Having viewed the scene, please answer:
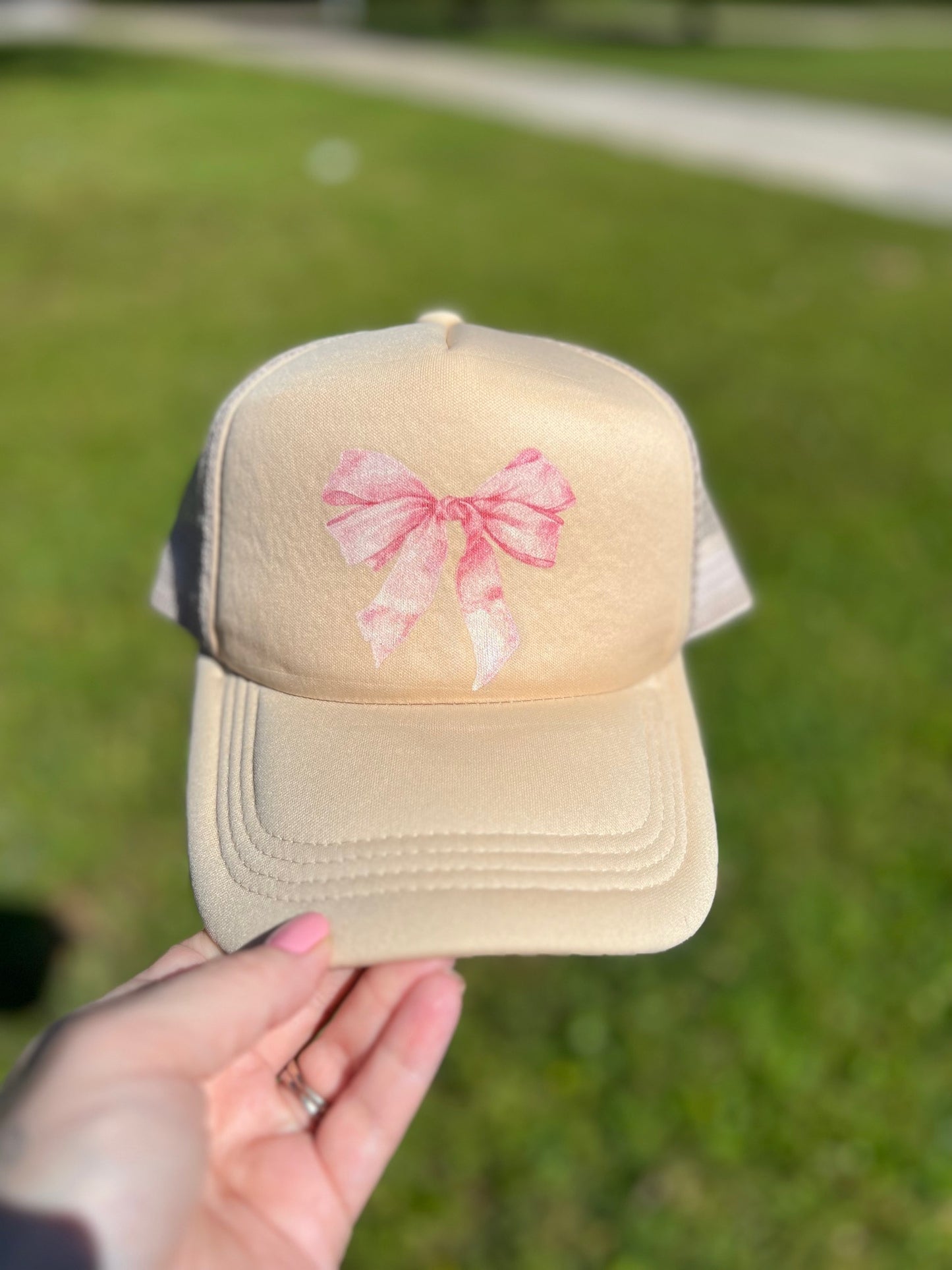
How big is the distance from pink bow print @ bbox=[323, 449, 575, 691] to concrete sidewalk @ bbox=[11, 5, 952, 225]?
7049 millimetres

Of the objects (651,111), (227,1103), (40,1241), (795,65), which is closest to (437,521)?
(227,1103)

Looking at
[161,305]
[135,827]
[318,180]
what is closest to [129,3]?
[318,180]

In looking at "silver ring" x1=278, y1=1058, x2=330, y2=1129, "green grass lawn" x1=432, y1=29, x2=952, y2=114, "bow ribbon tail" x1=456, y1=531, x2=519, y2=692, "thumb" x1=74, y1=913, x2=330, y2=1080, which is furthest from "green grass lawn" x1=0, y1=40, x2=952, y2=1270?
"green grass lawn" x1=432, y1=29, x2=952, y2=114

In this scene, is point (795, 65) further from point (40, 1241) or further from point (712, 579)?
point (40, 1241)

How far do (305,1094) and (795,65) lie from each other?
53.4ft

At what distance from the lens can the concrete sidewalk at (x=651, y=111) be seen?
336 inches

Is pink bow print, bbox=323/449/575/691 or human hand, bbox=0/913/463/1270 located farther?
pink bow print, bbox=323/449/575/691

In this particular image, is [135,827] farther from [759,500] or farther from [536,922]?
[759,500]

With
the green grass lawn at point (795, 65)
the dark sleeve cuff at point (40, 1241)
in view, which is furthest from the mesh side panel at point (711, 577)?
the green grass lawn at point (795, 65)

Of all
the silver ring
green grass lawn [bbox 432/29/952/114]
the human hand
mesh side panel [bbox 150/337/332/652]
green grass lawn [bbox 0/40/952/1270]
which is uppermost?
mesh side panel [bbox 150/337/332/652]

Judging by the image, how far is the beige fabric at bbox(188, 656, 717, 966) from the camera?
4.18 ft

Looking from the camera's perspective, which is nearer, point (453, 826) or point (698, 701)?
point (453, 826)

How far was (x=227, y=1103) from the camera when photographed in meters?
1.42

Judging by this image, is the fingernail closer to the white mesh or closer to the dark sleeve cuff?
the dark sleeve cuff
